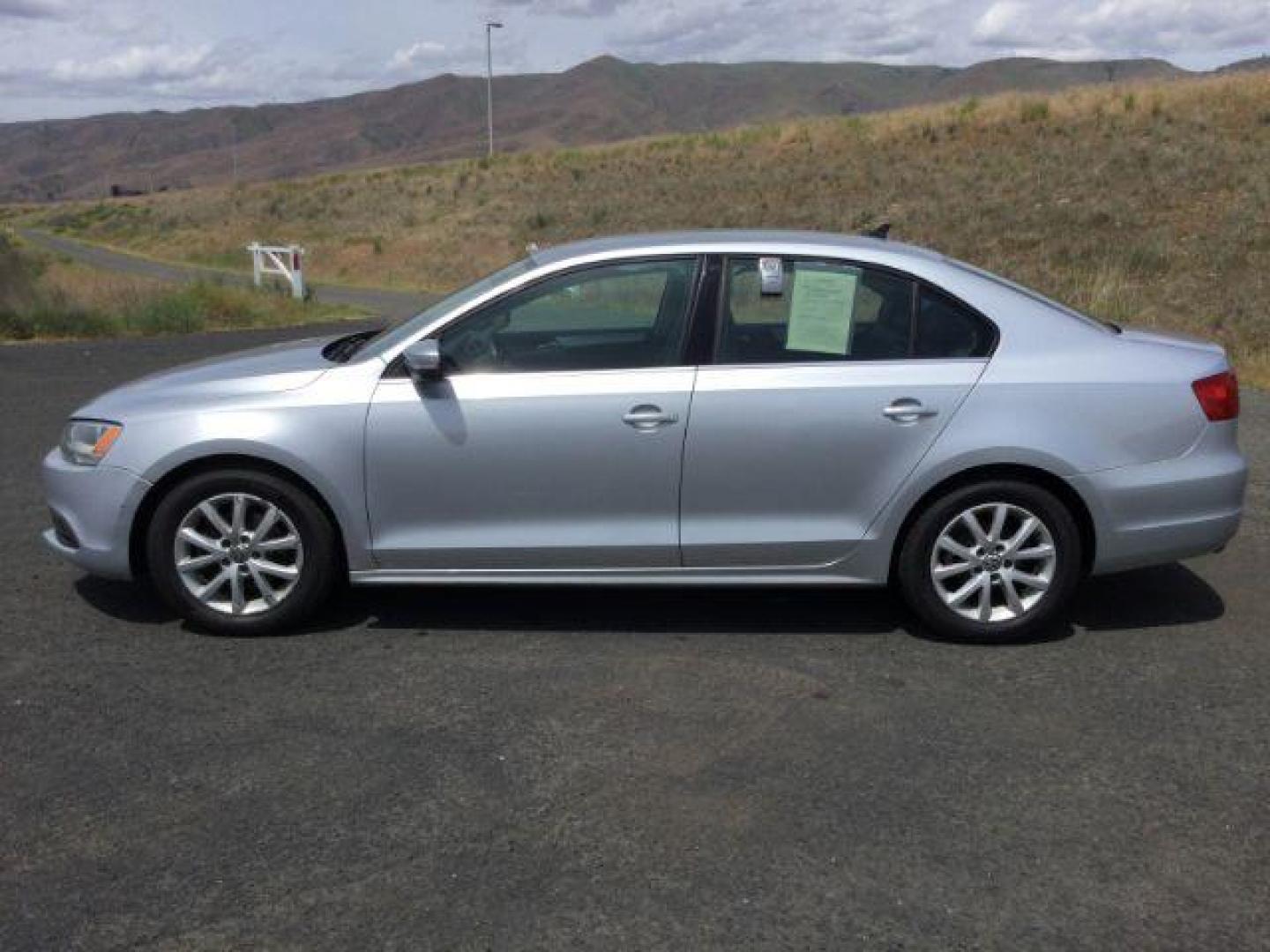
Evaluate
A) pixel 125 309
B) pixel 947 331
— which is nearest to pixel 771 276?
pixel 947 331

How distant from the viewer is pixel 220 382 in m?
5.10

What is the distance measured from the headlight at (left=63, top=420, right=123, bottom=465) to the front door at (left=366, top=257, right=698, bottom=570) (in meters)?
1.07

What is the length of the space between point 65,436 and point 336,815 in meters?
2.46

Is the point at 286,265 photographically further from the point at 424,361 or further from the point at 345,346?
the point at 424,361

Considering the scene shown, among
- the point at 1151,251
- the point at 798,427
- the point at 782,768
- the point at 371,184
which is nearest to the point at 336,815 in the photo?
the point at 782,768

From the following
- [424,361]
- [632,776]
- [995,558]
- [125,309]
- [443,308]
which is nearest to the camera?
[632,776]

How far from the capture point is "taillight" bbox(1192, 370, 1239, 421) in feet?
16.2

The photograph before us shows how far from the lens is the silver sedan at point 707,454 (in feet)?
15.9

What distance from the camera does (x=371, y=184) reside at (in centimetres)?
6284

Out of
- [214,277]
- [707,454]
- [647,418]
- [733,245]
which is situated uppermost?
[733,245]

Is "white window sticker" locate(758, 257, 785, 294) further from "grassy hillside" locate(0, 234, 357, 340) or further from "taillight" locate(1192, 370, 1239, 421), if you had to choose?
"grassy hillside" locate(0, 234, 357, 340)

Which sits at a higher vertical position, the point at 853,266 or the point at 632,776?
the point at 853,266

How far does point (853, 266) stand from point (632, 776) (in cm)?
226

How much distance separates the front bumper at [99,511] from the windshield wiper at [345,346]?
952mm
